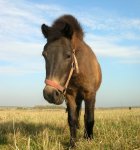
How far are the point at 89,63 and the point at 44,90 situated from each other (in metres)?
2.58

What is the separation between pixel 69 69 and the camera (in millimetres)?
7332

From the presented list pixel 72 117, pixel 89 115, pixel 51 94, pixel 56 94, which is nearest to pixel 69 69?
pixel 56 94

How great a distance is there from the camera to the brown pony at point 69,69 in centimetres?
682

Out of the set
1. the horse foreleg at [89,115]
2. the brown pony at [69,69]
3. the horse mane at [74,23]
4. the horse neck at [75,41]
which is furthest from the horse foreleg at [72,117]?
the horse mane at [74,23]

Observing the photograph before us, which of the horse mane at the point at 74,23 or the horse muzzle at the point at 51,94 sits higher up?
the horse mane at the point at 74,23

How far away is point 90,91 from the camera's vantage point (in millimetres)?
8625

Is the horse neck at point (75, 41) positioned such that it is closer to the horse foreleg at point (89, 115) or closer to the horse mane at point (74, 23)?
the horse mane at point (74, 23)

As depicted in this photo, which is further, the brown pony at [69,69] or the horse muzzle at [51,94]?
the brown pony at [69,69]

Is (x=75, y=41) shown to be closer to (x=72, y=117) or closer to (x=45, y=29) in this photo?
(x=45, y=29)

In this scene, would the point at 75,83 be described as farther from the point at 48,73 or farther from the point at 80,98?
the point at 48,73

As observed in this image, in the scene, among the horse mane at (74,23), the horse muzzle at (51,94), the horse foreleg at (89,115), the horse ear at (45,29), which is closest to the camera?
the horse muzzle at (51,94)

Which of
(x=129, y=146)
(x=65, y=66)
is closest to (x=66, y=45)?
(x=65, y=66)

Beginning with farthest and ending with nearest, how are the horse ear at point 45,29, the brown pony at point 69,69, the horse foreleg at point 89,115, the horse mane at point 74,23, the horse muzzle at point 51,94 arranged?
the horse foreleg at point 89,115
the horse mane at point 74,23
the horse ear at point 45,29
the brown pony at point 69,69
the horse muzzle at point 51,94

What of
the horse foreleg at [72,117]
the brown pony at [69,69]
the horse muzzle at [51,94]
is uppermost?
the brown pony at [69,69]
